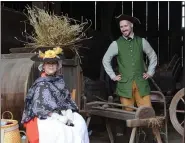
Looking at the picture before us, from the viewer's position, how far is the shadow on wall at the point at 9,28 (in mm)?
6339

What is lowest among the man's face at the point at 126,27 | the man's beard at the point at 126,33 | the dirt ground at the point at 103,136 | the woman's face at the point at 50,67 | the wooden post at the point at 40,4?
the dirt ground at the point at 103,136

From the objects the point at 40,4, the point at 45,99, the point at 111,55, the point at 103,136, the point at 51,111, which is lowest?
the point at 103,136

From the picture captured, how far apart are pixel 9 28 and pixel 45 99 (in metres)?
3.07

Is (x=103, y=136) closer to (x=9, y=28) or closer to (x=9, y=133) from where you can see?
(x=9, y=28)

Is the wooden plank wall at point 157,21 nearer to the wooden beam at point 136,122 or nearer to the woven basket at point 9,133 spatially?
the wooden beam at point 136,122

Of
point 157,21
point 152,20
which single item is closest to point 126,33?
point 152,20

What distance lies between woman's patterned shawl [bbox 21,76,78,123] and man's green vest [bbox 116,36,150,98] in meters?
1.00

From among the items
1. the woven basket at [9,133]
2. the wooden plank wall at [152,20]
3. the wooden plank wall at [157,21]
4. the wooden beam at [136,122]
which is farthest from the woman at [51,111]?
the wooden plank wall at [157,21]

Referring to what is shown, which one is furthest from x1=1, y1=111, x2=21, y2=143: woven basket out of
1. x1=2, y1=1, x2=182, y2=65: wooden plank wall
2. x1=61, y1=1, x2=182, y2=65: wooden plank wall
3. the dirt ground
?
x1=61, y1=1, x2=182, y2=65: wooden plank wall

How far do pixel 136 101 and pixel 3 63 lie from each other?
166cm

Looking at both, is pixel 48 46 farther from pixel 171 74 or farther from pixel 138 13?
pixel 138 13

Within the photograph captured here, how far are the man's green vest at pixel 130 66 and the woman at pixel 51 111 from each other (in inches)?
38.2

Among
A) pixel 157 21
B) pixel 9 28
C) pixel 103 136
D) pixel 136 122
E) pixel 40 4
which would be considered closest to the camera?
pixel 136 122

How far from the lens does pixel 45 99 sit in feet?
12.2
